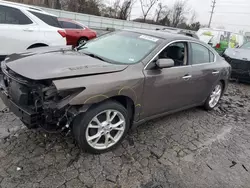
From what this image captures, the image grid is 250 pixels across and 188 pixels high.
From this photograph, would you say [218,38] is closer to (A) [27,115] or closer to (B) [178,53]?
(B) [178,53]

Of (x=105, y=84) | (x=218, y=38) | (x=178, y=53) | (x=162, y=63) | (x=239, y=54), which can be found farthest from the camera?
(x=218, y=38)

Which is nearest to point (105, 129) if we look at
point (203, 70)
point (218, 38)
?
point (203, 70)

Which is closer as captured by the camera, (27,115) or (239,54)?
(27,115)

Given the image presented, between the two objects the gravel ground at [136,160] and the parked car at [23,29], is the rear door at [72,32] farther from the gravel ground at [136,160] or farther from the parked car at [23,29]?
the gravel ground at [136,160]

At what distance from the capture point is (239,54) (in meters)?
7.94

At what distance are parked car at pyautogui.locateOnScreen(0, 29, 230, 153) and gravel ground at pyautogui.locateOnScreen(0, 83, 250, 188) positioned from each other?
311 millimetres

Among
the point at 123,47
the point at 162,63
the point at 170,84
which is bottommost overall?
the point at 170,84

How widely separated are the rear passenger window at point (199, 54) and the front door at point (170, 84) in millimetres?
197

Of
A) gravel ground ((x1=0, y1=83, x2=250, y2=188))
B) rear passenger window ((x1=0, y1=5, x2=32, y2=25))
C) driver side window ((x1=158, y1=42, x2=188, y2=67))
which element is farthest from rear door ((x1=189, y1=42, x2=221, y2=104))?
rear passenger window ((x1=0, y1=5, x2=32, y2=25))

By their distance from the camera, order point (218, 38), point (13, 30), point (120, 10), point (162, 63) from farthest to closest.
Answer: point (120, 10)
point (218, 38)
point (13, 30)
point (162, 63)

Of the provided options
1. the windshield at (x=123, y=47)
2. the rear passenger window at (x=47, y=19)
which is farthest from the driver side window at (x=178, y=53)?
the rear passenger window at (x=47, y=19)

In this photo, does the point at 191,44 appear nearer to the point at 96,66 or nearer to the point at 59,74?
the point at 96,66

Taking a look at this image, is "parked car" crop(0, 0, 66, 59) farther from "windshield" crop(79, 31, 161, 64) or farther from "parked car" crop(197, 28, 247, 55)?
"parked car" crop(197, 28, 247, 55)

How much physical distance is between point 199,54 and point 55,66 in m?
2.69
